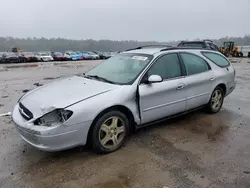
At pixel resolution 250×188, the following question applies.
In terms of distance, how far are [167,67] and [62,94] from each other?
1.90 m

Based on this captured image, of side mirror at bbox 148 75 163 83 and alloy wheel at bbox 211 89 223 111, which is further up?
side mirror at bbox 148 75 163 83

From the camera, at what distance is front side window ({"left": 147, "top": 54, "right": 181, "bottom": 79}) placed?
375 centimetres

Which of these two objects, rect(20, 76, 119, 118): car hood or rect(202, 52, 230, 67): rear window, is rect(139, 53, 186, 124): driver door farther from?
rect(202, 52, 230, 67): rear window

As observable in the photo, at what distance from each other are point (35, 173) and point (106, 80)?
1.71 m

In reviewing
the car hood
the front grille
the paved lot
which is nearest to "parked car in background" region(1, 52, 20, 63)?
the paved lot

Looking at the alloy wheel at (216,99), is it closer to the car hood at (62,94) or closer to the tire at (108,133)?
the tire at (108,133)

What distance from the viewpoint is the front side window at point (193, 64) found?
4.22 meters

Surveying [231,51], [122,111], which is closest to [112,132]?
[122,111]

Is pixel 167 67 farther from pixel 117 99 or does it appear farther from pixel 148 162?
pixel 148 162

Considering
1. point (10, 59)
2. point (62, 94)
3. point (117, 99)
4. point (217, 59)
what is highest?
point (217, 59)

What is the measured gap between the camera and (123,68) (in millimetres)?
3896

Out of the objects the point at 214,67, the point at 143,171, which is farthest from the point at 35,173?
the point at 214,67

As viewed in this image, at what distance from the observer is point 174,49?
421 centimetres

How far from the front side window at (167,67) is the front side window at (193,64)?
232 millimetres
